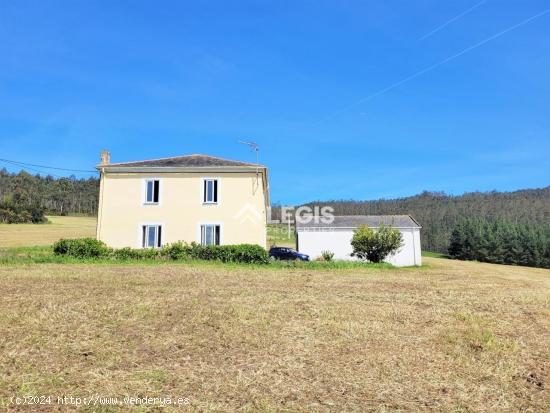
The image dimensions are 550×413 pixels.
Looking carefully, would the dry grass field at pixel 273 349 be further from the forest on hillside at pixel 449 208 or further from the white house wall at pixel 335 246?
the forest on hillside at pixel 449 208

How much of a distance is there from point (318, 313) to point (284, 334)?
1844mm

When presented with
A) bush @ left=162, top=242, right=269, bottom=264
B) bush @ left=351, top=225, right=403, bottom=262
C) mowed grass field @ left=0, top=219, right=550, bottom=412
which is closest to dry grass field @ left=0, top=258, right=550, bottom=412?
mowed grass field @ left=0, top=219, right=550, bottom=412

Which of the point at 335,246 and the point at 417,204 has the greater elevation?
the point at 417,204

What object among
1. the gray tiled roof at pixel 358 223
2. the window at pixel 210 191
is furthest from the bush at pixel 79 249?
the gray tiled roof at pixel 358 223

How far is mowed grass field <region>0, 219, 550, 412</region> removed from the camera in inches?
188

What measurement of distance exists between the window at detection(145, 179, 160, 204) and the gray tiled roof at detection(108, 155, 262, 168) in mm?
1130

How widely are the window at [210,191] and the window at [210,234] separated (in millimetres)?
1588

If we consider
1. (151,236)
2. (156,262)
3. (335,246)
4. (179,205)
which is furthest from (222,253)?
(335,246)

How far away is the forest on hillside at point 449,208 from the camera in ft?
298

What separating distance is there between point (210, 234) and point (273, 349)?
1895 cm

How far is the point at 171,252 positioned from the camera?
21.6 metres

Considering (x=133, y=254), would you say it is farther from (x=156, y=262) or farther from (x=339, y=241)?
(x=339, y=241)

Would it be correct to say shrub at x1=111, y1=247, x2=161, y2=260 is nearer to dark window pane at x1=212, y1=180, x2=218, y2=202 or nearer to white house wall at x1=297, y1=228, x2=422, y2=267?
dark window pane at x1=212, y1=180, x2=218, y2=202

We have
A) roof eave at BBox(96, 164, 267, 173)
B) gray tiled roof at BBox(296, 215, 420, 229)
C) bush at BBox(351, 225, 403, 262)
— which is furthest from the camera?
gray tiled roof at BBox(296, 215, 420, 229)
